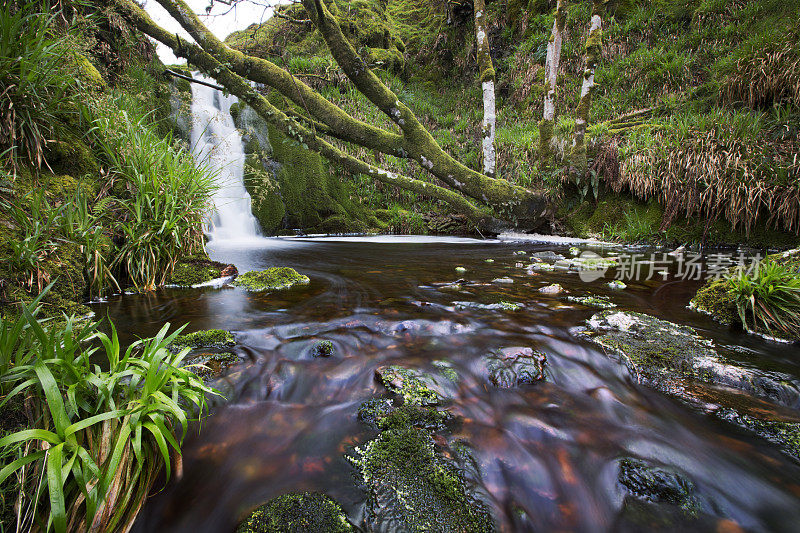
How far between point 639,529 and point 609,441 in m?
0.35

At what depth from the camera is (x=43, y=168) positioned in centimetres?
284

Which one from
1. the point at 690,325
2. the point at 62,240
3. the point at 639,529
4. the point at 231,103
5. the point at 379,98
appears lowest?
the point at 639,529

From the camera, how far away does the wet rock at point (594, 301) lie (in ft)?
9.29

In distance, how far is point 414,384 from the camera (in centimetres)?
165

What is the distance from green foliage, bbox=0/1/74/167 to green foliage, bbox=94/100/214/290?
34 cm

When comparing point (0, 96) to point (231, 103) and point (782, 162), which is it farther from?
point (782, 162)

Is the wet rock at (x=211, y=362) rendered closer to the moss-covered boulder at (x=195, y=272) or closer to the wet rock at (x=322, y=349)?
the wet rock at (x=322, y=349)

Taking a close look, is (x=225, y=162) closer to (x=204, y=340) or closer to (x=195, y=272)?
(x=195, y=272)

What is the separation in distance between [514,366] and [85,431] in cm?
175

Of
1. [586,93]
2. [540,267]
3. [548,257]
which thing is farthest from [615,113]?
[540,267]

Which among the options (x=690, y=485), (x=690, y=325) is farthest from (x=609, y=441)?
(x=690, y=325)

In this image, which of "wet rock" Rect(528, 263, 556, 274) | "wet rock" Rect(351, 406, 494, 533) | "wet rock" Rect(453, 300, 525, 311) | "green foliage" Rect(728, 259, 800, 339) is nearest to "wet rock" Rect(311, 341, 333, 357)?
"wet rock" Rect(351, 406, 494, 533)

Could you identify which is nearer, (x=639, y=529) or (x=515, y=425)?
(x=639, y=529)

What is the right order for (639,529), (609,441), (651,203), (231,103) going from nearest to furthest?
(639,529)
(609,441)
(651,203)
(231,103)
